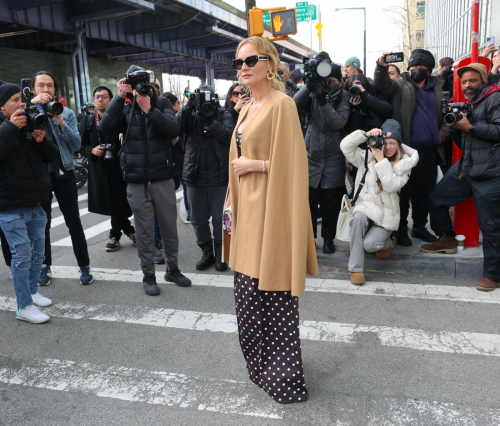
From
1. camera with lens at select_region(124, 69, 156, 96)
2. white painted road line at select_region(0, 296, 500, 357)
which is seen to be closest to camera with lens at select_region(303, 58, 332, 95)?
camera with lens at select_region(124, 69, 156, 96)

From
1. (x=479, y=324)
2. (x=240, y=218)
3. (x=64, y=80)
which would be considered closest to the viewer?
(x=240, y=218)

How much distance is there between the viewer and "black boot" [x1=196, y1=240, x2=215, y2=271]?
17.6ft

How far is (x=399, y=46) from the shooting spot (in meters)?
39.9

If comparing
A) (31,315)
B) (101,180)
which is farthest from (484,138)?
(31,315)

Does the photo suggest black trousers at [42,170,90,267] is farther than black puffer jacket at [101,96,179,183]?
Yes

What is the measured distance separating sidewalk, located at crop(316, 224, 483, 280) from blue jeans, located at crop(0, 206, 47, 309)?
3.04 meters

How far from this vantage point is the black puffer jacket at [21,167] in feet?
12.2

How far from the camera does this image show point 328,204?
531cm

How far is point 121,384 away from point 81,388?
25cm

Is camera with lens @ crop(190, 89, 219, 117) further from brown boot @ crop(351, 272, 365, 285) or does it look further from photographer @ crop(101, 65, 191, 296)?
brown boot @ crop(351, 272, 365, 285)

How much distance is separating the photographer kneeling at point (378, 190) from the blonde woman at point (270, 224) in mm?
2001

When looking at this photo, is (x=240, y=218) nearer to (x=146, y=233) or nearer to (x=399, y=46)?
(x=146, y=233)

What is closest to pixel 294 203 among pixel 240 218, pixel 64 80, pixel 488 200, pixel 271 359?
pixel 240 218

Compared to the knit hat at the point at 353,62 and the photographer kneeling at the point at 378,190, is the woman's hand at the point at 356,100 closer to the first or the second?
the photographer kneeling at the point at 378,190
